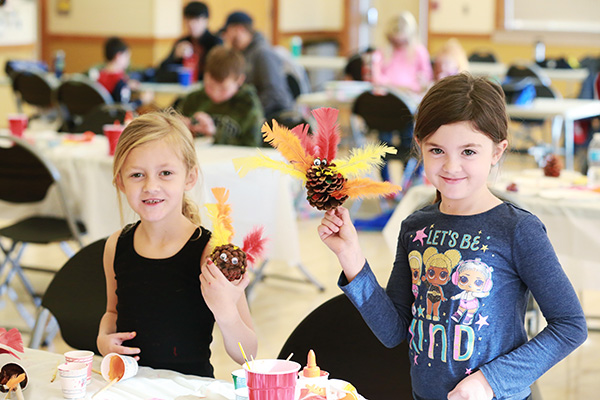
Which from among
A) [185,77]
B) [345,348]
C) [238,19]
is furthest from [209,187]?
[185,77]

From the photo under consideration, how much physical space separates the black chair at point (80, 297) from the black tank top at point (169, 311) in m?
0.30

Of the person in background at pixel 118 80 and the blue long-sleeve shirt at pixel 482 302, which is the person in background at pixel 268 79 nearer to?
the person in background at pixel 118 80

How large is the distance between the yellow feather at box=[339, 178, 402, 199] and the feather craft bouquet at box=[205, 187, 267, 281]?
222 mm

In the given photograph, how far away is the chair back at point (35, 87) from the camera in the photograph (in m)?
6.57

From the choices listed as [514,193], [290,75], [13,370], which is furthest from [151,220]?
[290,75]

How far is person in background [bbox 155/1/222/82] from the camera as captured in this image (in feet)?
21.6

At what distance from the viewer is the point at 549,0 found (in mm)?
10555

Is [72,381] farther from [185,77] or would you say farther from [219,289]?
[185,77]

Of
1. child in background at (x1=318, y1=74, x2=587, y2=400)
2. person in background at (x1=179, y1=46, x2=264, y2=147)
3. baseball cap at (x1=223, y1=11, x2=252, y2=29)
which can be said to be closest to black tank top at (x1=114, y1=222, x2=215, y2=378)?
child in background at (x1=318, y1=74, x2=587, y2=400)

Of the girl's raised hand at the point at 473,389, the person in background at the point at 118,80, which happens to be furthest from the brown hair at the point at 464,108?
the person in background at the point at 118,80

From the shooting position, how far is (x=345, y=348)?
1.67 meters

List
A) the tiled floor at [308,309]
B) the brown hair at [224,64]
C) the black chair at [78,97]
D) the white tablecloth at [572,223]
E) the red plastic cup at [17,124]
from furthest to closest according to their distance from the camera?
the black chair at [78,97], the brown hair at [224,64], the red plastic cup at [17,124], the tiled floor at [308,309], the white tablecloth at [572,223]

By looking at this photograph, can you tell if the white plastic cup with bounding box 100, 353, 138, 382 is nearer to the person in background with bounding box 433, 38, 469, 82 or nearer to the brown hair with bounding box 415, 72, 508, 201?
the brown hair with bounding box 415, 72, 508, 201

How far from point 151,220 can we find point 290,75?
5272 millimetres
